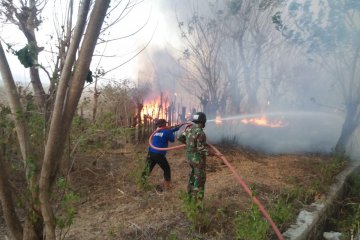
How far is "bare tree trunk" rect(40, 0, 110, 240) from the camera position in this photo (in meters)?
2.45

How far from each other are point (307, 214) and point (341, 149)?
568cm

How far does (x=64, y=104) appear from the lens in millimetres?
2623

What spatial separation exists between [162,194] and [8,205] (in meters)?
3.85

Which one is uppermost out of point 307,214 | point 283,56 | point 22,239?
point 283,56

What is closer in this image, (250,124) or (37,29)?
(37,29)

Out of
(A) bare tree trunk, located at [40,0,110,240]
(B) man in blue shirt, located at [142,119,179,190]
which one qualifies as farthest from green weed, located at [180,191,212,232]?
(A) bare tree trunk, located at [40,0,110,240]

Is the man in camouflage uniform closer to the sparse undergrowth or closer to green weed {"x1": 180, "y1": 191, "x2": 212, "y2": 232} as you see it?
green weed {"x1": 180, "y1": 191, "x2": 212, "y2": 232}

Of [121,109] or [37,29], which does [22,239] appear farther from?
[121,109]

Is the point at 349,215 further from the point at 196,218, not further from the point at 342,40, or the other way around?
the point at 342,40

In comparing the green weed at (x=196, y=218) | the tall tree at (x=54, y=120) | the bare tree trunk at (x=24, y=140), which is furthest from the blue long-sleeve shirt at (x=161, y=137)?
the bare tree trunk at (x=24, y=140)

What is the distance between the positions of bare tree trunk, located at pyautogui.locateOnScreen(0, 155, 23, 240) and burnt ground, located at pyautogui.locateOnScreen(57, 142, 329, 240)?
181 centimetres

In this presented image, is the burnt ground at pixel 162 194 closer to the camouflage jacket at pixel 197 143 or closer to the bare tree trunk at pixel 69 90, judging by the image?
the camouflage jacket at pixel 197 143

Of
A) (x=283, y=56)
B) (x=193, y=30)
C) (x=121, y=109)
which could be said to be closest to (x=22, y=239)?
(x=121, y=109)

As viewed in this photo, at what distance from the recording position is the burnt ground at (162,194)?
4.97 meters
